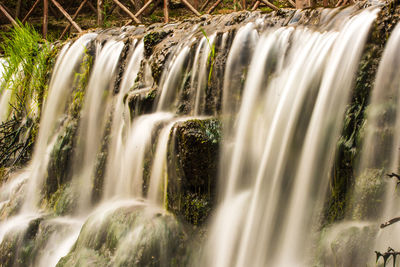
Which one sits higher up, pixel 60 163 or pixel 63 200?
pixel 60 163

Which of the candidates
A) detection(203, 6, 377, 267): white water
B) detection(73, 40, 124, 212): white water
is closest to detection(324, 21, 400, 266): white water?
detection(203, 6, 377, 267): white water

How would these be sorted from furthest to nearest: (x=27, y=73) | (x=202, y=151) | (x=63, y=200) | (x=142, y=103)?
(x=27, y=73)
(x=63, y=200)
(x=142, y=103)
(x=202, y=151)

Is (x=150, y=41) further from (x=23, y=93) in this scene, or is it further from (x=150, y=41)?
(x=23, y=93)

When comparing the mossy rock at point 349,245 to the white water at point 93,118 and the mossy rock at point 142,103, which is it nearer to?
the mossy rock at point 142,103

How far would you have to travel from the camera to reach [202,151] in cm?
357

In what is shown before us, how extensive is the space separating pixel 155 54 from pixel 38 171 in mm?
1867

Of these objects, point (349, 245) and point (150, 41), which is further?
point (150, 41)

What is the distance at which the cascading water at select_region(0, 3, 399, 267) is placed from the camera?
10.2 feet

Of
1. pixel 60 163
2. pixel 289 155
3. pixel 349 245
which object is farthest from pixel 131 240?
pixel 60 163

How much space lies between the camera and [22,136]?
609 centimetres

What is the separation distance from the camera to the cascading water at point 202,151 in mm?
3113

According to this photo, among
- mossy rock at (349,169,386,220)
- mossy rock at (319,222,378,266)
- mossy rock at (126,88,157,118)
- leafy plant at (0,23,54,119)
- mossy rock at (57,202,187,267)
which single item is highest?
leafy plant at (0,23,54,119)

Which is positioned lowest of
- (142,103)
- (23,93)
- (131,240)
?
(131,240)

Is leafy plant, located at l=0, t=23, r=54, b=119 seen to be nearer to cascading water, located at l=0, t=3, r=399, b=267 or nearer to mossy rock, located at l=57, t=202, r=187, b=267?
cascading water, located at l=0, t=3, r=399, b=267
